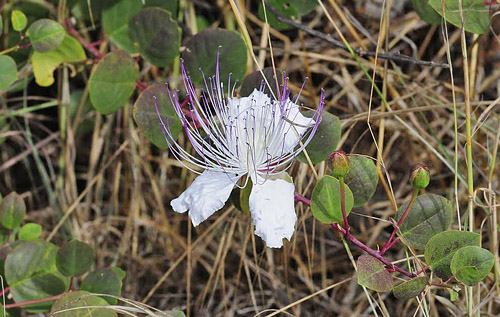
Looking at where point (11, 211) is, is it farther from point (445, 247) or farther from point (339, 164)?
point (445, 247)

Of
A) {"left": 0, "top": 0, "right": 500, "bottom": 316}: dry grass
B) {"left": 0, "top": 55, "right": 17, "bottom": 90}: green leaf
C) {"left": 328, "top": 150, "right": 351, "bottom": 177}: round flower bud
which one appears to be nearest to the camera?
{"left": 328, "top": 150, "right": 351, "bottom": 177}: round flower bud

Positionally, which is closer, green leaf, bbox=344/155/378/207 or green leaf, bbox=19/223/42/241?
green leaf, bbox=344/155/378/207

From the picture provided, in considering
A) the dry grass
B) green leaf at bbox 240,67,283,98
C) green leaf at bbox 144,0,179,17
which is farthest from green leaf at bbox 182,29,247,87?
the dry grass

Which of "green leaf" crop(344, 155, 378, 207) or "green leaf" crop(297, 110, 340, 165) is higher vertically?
"green leaf" crop(297, 110, 340, 165)

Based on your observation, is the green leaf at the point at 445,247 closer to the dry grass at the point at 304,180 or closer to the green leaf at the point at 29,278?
the dry grass at the point at 304,180

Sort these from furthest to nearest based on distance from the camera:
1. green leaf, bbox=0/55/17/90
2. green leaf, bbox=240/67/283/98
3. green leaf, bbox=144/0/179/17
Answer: green leaf, bbox=144/0/179/17 → green leaf, bbox=0/55/17/90 → green leaf, bbox=240/67/283/98

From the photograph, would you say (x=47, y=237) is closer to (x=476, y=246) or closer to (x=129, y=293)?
(x=129, y=293)

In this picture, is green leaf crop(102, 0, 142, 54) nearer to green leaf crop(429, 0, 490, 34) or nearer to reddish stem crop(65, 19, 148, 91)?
reddish stem crop(65, 19, 148, 91)
